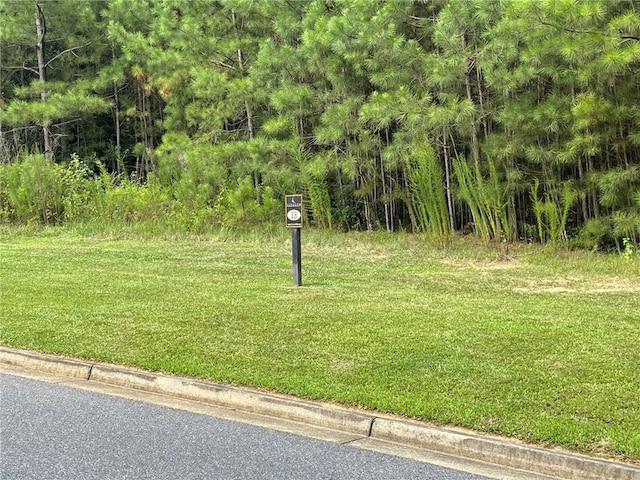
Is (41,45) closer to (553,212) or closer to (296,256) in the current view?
(296,256)

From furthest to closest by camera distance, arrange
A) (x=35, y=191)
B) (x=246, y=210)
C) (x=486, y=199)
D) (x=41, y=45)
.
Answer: (x=41, y=45), (x=35, y=191), (x=246, y=210), (x=486, y=199)

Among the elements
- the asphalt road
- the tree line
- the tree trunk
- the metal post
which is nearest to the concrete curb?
the asphalt road

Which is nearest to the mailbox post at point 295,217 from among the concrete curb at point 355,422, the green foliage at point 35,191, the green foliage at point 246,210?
the concrete curb at point 355,422

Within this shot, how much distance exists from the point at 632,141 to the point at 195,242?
31.8 feet

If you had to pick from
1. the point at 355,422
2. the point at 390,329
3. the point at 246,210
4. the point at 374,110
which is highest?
the point at 374,110

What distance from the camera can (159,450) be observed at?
14.5 feet

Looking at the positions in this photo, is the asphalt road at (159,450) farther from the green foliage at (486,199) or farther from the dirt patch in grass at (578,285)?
the green foliage at (486,199)

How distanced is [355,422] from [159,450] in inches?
52.2

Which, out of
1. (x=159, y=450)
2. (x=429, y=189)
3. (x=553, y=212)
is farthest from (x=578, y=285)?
(x=159, y=450)

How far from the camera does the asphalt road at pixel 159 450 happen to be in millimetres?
4055

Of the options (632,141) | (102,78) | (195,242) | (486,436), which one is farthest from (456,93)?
(102,78)

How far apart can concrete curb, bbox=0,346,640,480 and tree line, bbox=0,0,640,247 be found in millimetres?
8744

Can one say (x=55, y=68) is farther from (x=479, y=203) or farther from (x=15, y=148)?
(x=479, y=203)

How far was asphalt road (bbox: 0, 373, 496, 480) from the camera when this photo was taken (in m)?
4.05
